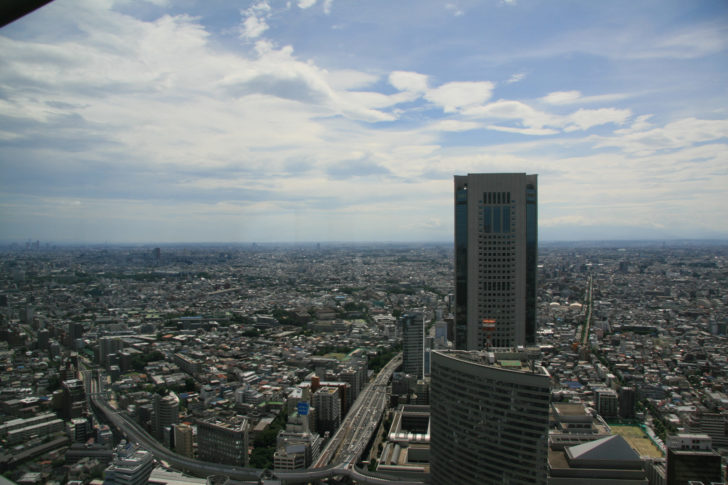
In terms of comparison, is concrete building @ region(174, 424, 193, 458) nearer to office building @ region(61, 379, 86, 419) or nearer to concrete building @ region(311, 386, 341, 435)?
office building @ region(61, 379, 86, 419)

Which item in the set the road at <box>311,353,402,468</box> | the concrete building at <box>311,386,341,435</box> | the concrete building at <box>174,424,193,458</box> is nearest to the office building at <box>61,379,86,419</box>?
the concrete building at <box>174,424,193,458</box>

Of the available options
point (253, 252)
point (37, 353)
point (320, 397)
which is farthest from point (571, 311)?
point (253, 252)

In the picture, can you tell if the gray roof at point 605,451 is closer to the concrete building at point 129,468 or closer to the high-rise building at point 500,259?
the high-rise building at point 500,259

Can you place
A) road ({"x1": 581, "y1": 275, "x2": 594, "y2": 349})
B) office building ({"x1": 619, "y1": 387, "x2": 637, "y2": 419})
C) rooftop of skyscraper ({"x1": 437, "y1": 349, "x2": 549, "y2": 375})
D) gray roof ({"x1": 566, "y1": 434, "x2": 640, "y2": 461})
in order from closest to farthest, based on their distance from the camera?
rooftop of skyscraper ({"x1": 437, "y1": 349, "x2": 549, "y2": 375}) < gray roof ({"x1": 566, "y1": 434, "x2": 640, "y2": 461}) < office building ({"x1": 619, "y1": 387, "x2": 637, "y2": 419}) < road ({"x1": 581, "y1": 275, "x2": 594, "y2": 349})

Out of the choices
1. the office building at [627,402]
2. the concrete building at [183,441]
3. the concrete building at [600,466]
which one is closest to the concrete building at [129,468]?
the concrete building at [183,441]

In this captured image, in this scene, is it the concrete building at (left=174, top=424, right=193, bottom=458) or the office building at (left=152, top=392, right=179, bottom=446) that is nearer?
the concrete building at (left=174, top=424, right=193, bottom=458)

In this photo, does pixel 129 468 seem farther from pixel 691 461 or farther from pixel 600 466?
pixel 691 461

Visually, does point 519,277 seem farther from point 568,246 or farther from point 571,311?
point 568,246
